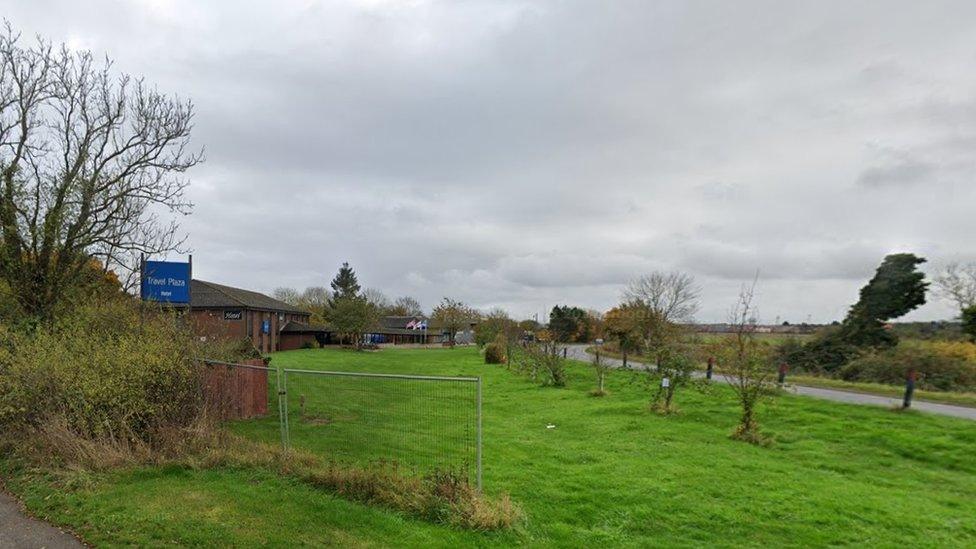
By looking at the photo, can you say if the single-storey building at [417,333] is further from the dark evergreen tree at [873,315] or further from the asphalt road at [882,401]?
the asphalt road at [882,401]

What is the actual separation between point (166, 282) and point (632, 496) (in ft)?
38.4

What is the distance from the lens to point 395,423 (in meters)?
7.57

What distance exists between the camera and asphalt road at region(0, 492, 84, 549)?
5422 mm

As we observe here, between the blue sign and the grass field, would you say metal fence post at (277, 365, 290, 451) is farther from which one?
the blue sign

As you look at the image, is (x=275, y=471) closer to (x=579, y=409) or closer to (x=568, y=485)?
(x=568, y=485)

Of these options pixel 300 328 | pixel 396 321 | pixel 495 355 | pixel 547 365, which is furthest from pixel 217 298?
pixel 396 321

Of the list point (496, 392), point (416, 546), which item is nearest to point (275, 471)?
point (416, 546)

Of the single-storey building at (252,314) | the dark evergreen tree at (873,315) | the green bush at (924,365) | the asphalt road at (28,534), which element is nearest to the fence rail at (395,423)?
the asphalt road at (28,534)

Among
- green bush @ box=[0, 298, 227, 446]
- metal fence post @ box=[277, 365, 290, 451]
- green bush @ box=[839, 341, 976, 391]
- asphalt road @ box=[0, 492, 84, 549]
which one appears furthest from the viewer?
green bush @ box=[839, 341, 976, 391]

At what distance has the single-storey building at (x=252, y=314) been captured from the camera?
159 ft

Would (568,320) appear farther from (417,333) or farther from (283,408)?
(283,408)

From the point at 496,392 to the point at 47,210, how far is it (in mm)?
16170

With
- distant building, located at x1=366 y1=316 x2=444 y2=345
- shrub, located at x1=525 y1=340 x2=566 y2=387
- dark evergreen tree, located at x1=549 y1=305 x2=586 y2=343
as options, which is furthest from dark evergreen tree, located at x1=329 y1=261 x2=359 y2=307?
shrub, located at x1=525 y1=340 x2=566 y2=387

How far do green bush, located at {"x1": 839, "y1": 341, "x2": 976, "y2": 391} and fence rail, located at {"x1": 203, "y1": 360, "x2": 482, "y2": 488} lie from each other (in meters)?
20.4
